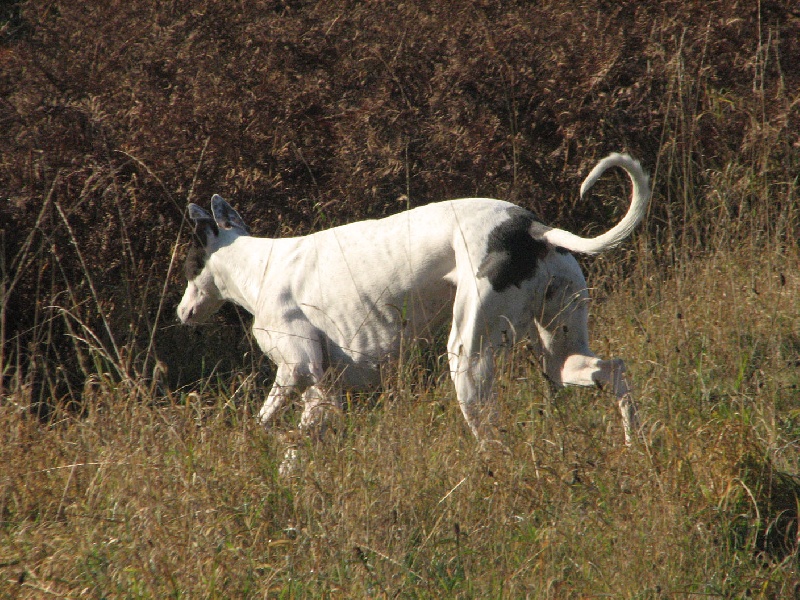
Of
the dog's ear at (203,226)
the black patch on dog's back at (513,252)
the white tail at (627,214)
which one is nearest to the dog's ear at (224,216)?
the dog's ear at (203,226)

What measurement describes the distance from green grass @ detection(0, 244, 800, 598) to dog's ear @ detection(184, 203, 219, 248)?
1.62 meters

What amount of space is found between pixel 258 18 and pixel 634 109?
2896 mm

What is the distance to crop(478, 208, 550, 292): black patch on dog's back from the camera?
4202mm

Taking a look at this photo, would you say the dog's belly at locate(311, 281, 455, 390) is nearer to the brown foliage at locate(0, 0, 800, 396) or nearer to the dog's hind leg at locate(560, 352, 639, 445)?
the dog's hind leg at locate(560, 352, 639, 445)

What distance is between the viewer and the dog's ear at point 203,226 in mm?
5438

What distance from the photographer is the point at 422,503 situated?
3318 mm

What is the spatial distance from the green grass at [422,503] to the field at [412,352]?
12 millimetres

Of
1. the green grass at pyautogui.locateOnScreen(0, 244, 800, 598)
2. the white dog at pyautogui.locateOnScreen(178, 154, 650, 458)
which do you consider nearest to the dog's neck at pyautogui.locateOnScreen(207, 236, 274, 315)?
the white dog at pyautogui.locateOnScreen(178, 154, 650, 458)

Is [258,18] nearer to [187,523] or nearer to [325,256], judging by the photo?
[325,256]

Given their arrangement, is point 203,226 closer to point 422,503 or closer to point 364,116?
point 364,116

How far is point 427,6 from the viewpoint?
24.6 feet

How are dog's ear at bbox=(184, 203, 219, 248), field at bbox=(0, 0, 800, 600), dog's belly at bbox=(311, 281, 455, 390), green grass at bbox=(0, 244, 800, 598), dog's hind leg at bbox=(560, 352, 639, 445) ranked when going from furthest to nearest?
dog's ear at bbox=(184, 203, 219, 248) < dog's belly at bbox=(311, 281, 455, 390) < dog's hind leg at bbox=(560, 352, 639, 445) < field at bbox=(0, 0, 800, 600) < green grass at bbox=(0, 244, 800, 598)

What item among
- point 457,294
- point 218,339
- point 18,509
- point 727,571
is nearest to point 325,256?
point 457,294

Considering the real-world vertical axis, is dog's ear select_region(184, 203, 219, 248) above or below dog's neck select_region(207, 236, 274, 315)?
above
